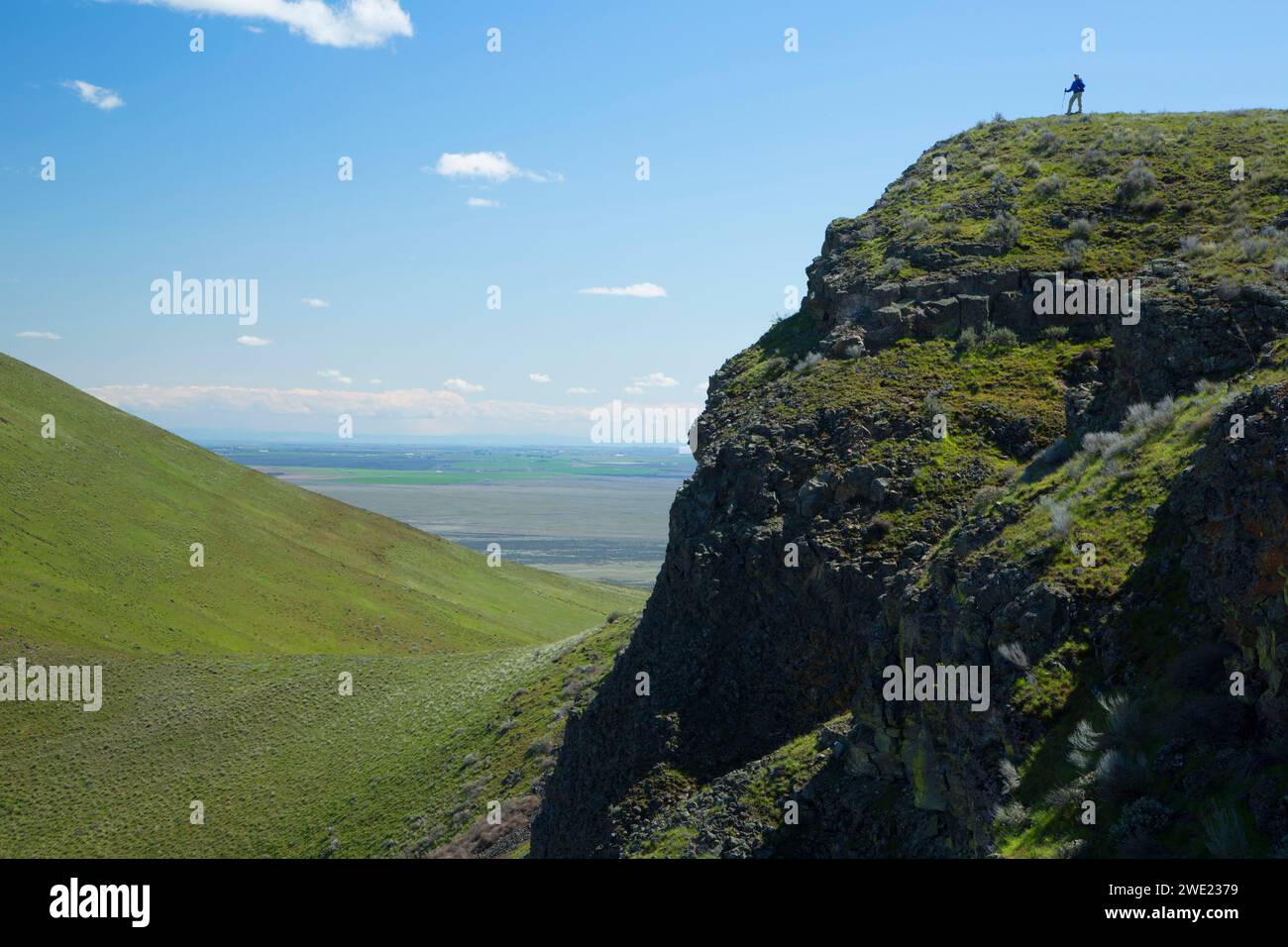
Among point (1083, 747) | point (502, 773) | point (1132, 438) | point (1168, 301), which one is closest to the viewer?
point (1083, 747)

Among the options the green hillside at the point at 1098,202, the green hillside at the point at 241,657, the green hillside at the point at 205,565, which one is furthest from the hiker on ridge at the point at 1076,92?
the green hillside at the point at 205,565

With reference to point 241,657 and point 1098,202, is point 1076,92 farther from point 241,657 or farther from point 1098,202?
point 241,657

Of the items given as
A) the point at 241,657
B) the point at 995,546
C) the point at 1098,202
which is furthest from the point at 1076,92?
the point at 241,657

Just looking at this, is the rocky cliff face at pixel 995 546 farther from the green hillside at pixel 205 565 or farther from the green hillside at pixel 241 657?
the green hillside at pixel 205 565
